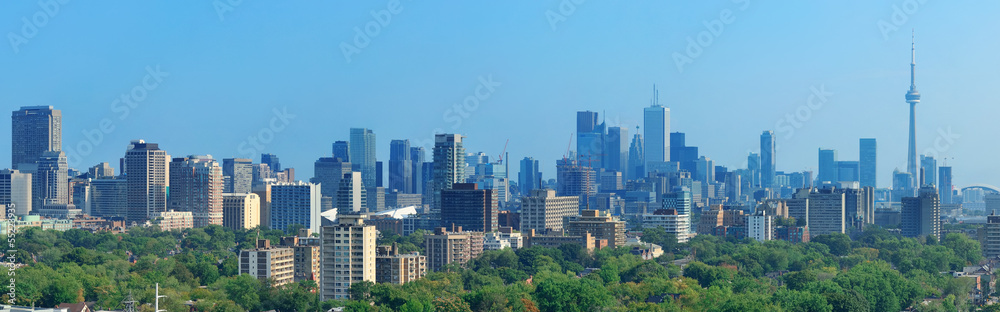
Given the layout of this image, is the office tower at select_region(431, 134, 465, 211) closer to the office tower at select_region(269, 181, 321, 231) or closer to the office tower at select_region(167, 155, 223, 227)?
the office tower at select_region(269, 181, 321, 231)

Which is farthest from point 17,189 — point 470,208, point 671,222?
point 671,222

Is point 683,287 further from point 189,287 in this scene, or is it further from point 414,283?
point 189,287

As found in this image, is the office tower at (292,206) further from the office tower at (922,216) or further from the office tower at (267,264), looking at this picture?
the office tower at (267,264)

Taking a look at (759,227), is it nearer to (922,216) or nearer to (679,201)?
(922,216)

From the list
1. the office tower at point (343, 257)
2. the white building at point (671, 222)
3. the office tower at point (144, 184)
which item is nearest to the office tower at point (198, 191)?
the office tower at point (144, 184)

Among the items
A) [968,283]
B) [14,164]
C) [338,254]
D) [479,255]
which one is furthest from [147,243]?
[14,164]

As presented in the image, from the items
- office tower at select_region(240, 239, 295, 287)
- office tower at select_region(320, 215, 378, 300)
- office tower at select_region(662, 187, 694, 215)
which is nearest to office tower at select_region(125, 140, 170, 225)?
office tower at select_region(662, 187, 694, 215)
